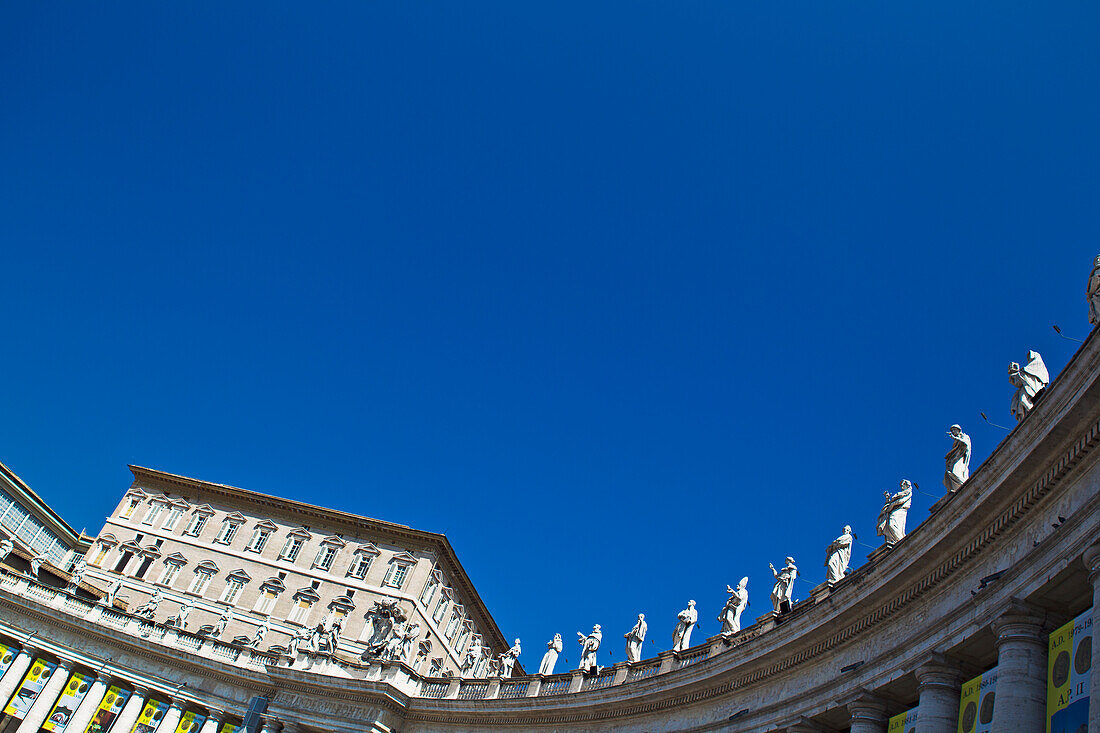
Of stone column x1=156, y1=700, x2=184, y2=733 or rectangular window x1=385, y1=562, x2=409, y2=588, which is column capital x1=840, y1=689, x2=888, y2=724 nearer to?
stone column x1=156, y1=700, x2=184, y2=733

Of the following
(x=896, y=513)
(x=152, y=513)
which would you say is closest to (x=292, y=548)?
(x=152, y=513)

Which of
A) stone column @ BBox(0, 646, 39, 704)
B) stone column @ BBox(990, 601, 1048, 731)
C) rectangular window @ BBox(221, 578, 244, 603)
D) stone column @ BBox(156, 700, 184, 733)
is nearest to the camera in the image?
stone column @ BBox(990, 601, 1048, 731)

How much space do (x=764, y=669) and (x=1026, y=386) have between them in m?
12.2

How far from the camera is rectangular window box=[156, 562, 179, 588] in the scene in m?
64.8

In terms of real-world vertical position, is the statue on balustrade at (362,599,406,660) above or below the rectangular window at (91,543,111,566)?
below

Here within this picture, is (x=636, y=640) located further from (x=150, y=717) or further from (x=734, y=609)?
(x=150, y=717)

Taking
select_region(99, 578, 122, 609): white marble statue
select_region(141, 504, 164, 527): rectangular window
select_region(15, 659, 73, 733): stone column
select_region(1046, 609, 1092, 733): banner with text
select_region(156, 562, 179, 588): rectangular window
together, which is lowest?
select_region(15, 659, 73, 733): stone column

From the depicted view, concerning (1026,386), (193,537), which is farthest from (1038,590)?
(193,537)

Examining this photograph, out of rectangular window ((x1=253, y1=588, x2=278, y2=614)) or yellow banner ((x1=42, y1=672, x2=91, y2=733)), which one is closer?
yellow banner ((x1=42, y1=672, x2=91, y2=733))

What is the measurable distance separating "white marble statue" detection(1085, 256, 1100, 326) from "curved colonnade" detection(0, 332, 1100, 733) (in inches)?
30.9

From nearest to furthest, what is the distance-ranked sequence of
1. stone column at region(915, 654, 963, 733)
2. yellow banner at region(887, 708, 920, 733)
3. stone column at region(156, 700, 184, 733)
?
stone column at region(915, 654, 963, 733) < yellow banner at region(887, 708, 920, 733) < stone column at region(156, 700, 184, 733)

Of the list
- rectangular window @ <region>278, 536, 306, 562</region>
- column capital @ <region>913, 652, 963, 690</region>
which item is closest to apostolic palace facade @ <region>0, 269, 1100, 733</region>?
column capital @ <region>913, 652, 963, 690</region>

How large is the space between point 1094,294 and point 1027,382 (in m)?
2.99

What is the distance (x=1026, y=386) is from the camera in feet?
60.0
